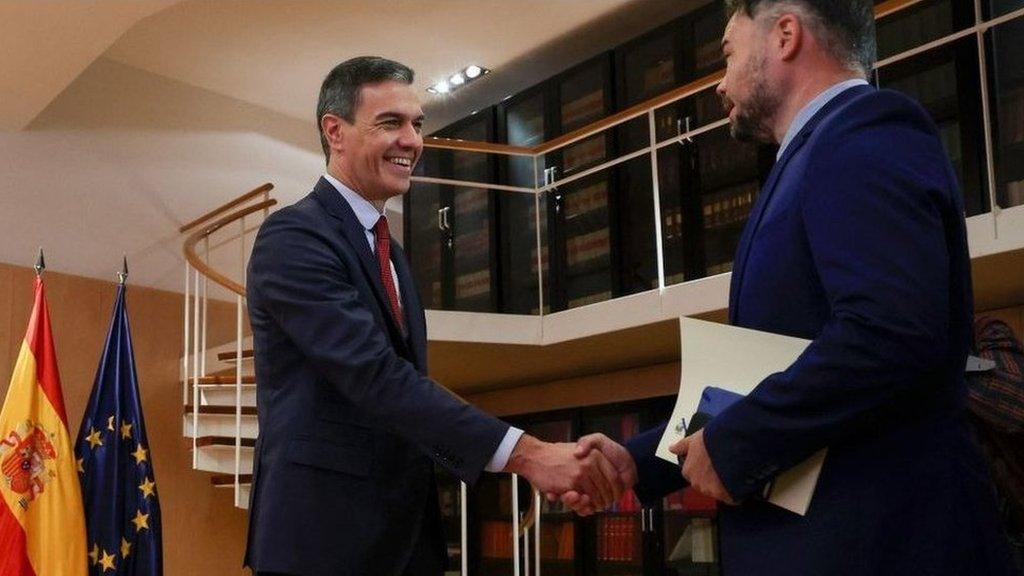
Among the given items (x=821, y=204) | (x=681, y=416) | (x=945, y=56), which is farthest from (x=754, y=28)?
(x=945, y=56)

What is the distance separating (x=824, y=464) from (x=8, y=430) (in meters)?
4.26

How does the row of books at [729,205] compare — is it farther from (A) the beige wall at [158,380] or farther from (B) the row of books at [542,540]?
(A) the beige wall at [158,380]

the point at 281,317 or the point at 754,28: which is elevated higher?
the point at 754,28

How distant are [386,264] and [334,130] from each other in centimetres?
32

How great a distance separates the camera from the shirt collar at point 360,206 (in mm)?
1874

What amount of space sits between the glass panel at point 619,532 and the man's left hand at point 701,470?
4989 mm

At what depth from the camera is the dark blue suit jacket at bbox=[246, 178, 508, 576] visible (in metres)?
1.59

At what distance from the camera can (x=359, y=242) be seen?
1.80 m

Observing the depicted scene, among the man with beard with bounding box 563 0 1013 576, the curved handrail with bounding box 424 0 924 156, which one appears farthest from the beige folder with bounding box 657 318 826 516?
the curved handrail with bounding box 424 0 924 156

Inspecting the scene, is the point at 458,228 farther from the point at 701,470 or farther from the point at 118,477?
the point at 701,470

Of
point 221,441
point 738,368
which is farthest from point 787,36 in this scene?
point 221,441

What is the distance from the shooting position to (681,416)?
1.29 metres

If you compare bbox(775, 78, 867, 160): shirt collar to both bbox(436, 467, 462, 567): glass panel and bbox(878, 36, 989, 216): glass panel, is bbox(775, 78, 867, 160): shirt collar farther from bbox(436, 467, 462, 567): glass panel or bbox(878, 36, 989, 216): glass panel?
bbox(436, 467, 462, 567): glass panel

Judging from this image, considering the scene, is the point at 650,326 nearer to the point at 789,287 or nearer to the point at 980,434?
the point at 980,434
